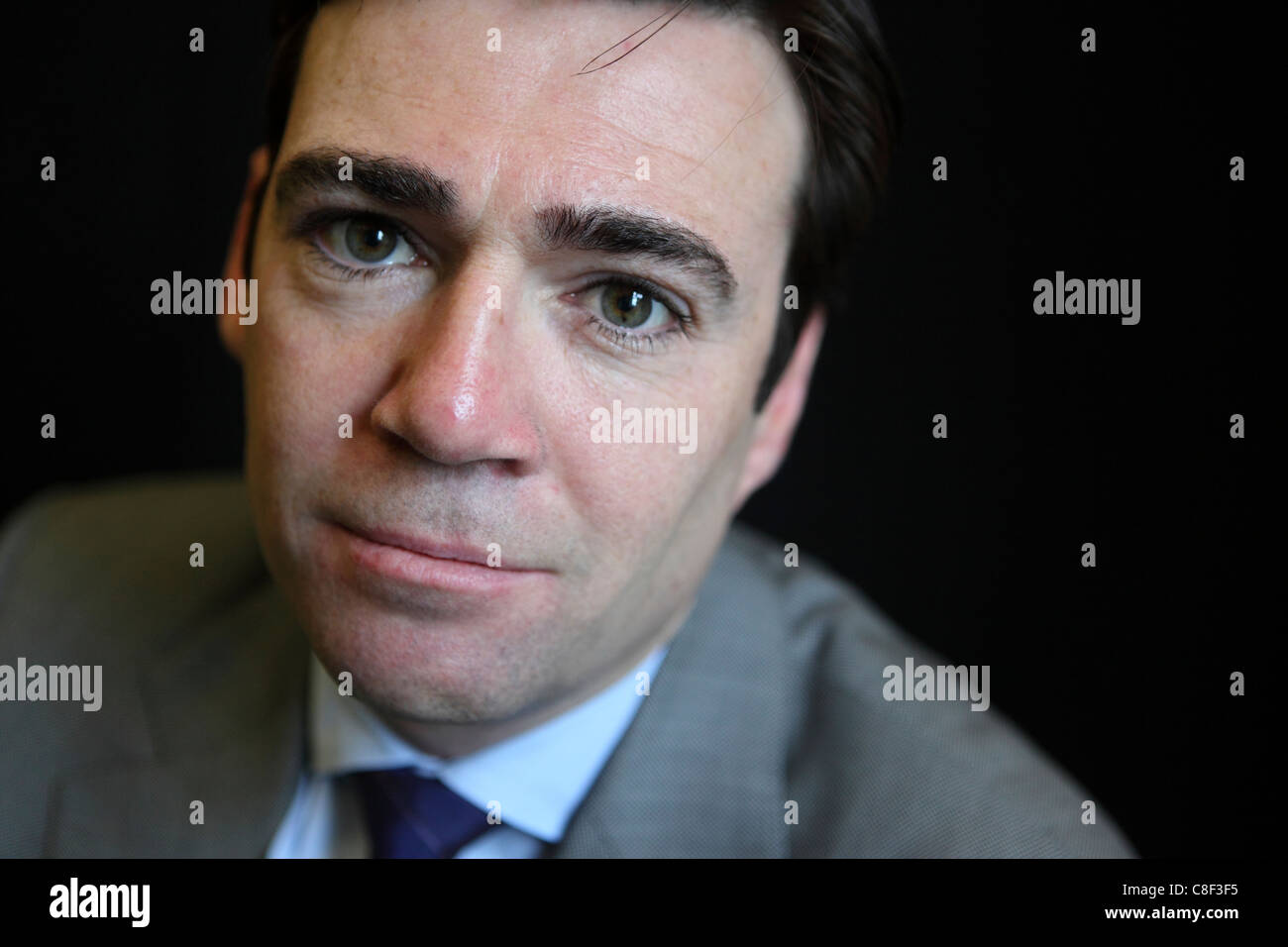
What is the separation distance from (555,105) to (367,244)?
1.07ft

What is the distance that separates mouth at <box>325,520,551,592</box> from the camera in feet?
5.35

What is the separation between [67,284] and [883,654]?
2190mm

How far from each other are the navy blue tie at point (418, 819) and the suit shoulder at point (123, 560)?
0.65 m

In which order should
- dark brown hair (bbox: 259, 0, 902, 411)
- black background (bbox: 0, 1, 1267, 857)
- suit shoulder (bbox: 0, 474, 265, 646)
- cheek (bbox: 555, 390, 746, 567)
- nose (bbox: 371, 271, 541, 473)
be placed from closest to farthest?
nose (bbox: 371, 271, 541, 473) → cheek (bbox: 555, 390, 746, 567) → dark brown hair (bbox: 259, 0, 902, 411) → suit shoulder (bbox: 0, 474, 265, 646) → black background (bbox: 0, 1, 1267, 857)

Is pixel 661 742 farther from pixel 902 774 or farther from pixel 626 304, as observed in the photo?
pixel 626 304

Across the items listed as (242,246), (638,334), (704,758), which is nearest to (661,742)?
(704,758)

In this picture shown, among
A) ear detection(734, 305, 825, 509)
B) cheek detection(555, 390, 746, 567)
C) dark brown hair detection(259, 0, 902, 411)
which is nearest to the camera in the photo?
cheek detection(555, 390, 746, 567)

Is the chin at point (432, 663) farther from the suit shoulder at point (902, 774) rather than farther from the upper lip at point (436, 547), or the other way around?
the suit shoulder at point (902, 774)

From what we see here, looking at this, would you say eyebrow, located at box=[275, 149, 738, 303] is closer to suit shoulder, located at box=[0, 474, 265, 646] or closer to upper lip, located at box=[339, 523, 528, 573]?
upper lip, located at box=[339, 523, 528, 573]

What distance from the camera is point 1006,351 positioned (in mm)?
2881

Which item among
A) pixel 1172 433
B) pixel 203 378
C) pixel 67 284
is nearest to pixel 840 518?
pixel 1172 433

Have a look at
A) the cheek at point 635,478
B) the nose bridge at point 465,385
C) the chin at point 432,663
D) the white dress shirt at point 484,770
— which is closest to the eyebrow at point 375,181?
the nose bridge at point 465,385

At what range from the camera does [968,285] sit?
2877 mm

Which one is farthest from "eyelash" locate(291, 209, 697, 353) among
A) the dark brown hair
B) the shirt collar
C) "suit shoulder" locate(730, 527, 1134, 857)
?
"suit shoulder" locate(730, 527, 1134, 857)
